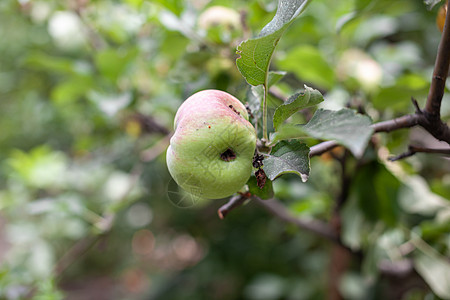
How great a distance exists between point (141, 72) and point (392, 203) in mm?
926

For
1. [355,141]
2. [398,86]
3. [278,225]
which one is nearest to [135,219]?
[278,225]

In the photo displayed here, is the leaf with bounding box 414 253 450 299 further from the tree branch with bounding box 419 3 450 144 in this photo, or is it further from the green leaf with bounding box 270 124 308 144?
the green leaf with bounding box 270 124 308 144

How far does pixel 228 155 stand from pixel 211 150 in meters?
0.02

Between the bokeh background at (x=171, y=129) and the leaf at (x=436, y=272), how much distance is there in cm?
3

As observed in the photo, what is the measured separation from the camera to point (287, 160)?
1.18 feet

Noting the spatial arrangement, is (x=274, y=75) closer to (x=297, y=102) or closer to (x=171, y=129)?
(x=297, y=102)

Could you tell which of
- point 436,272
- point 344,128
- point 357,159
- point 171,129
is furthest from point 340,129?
point 171,129

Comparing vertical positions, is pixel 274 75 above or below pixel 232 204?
above

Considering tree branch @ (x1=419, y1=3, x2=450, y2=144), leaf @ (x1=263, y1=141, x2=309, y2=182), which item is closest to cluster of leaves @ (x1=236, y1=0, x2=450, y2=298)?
leaf @ (x1=263, y1=141, x2=309, y2=182)

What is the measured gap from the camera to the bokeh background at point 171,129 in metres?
0.76

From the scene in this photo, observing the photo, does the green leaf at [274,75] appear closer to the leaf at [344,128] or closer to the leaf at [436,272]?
the leaf at [344,128]

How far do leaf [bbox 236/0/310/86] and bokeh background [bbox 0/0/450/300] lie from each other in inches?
3.7

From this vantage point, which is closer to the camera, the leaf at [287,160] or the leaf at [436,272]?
the leaf at [287,160]

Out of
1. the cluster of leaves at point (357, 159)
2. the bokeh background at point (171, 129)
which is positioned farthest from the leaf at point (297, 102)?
the bokeh background at point (171, 129)
